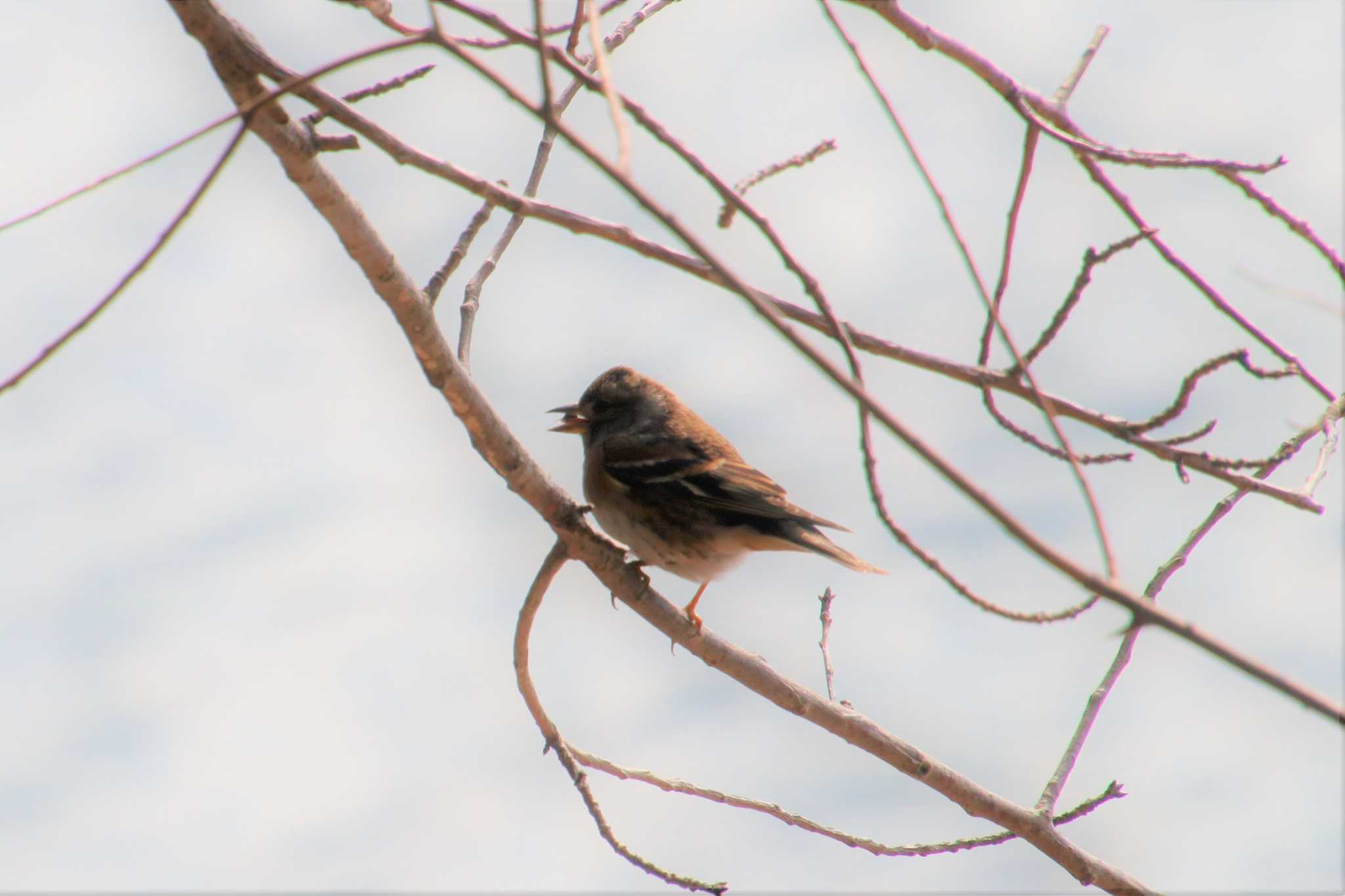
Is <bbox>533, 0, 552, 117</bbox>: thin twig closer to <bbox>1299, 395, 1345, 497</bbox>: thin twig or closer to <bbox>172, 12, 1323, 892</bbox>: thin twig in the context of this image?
<bbox>172, 12, 1323, 892</bbox>: thin twig

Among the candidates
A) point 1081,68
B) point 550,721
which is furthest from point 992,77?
point 550,721

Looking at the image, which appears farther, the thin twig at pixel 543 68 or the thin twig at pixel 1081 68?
the thin twig at pixel 1081 68

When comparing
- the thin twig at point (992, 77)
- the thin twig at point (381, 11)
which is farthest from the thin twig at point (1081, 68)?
the thin twig at point (381, 11)

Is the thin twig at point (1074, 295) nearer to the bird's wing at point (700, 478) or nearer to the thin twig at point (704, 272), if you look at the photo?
the thin twig at point (704, 272)

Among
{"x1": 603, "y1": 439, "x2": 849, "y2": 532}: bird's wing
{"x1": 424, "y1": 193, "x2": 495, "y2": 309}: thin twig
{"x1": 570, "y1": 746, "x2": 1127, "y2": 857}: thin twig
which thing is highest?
{"x1": 603, "y1": 439, "x2": 849, "y2": 532}: bird's wing

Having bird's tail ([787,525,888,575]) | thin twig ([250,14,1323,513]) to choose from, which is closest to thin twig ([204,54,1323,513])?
thin twig ([250,14,1323,513])

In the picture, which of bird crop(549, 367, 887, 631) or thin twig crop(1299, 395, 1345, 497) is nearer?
thin twig crop(1299, 395, 1345, 497)

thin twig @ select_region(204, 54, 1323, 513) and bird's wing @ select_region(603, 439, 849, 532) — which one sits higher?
bird's wing @ select_region(603, 439, 849, 532)
